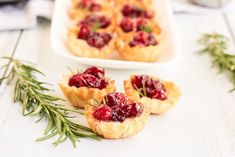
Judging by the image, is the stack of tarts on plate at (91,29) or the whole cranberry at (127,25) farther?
the whole cranberry at (127,25)

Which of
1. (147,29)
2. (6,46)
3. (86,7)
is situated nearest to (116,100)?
(147,29)

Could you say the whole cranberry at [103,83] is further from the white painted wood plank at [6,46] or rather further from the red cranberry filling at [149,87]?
the white painted wood plank at [6,46]

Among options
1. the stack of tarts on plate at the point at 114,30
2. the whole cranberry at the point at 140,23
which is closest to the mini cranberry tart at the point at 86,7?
the stack of tarts on plate at the point at 114,30

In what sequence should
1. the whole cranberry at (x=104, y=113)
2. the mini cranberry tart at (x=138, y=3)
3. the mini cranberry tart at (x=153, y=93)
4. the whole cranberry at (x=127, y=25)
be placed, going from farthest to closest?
the mini cranberry tart at (x=138, y=3) < the whole cranberry at (x=127, y=25) < the mini cranberry tart at (x=153, y=93) < the whole cranberry at (x=104, y=113)

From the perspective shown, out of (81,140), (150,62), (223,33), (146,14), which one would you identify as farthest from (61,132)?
(223,33)

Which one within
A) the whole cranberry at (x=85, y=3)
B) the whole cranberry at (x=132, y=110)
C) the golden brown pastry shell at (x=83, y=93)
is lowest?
the whole cranberry at (x=132, y=110)

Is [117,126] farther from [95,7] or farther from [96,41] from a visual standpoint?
[95,7]

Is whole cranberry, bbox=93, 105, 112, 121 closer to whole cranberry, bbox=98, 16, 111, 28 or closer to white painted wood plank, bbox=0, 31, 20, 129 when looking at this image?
white painted wood plank, bbox=0, 31, 20, 129
